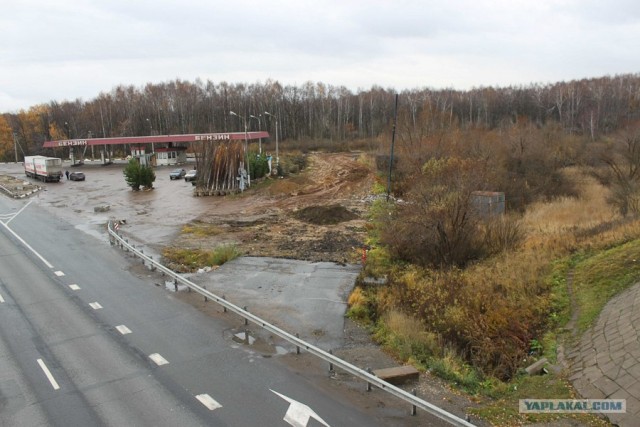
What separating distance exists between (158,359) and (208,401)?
2.48m

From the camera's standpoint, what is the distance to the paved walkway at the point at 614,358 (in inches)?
342

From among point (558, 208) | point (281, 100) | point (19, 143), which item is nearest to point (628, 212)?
point (558, 208)

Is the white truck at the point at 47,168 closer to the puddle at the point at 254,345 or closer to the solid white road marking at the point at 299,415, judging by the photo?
the puddle at the point at 254,345

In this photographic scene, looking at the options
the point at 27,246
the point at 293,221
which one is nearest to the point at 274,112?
the point at 293,221

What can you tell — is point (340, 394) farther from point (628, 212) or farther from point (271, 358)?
point (628, 212)

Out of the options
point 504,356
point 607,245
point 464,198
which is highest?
point 464,198

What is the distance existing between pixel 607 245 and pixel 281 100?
337ft

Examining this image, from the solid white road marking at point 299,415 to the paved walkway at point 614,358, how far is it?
492 centimetres

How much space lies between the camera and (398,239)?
20812 millimetres

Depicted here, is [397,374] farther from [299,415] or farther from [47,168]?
[47,168]

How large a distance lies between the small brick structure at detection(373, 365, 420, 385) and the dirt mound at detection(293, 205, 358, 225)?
1932 cm

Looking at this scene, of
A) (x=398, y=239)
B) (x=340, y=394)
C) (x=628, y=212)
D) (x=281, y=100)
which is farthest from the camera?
(x=281, y=100)

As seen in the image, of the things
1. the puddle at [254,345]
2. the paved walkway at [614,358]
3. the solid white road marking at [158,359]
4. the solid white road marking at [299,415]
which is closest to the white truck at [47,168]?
the puddle at [254,345]

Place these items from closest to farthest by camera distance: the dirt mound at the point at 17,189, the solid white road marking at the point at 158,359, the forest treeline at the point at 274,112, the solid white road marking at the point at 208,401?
the solid white road marking at the point at 208,401, the solid white road marking at the point at 158,359, the dirt mound at the point at 17,189, the forest treeline at the point at 274,112
